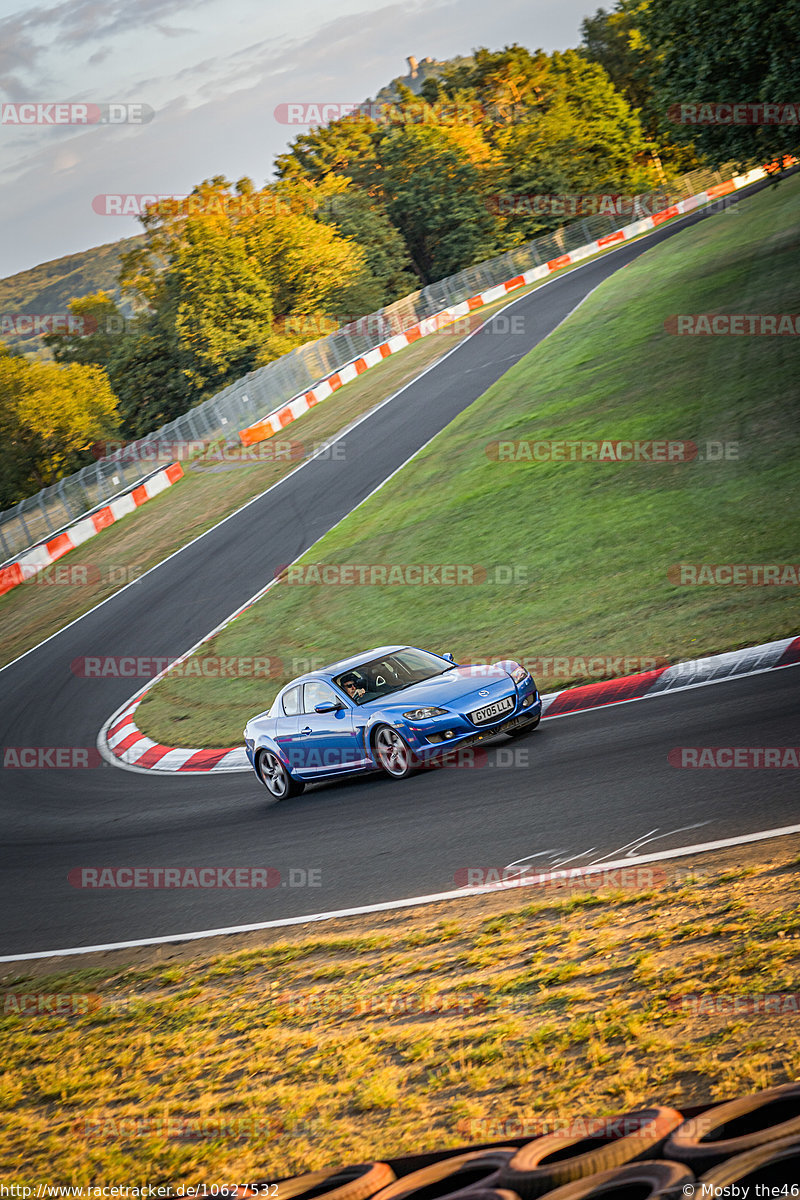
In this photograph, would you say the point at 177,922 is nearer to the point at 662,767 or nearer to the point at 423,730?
the point at 423,730

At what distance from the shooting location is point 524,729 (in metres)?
11.7

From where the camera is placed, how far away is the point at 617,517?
17922 millimetres

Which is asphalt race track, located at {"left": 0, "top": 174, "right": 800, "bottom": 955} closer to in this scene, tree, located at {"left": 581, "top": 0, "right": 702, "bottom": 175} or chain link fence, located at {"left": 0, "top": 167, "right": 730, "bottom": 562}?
chain link fence, located at {"left": 0, "top": 167, "right": 730, "bottom": 562}

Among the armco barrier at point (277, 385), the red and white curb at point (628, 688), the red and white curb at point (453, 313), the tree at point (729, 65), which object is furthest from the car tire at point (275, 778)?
the red and white curb at point (453, 313)

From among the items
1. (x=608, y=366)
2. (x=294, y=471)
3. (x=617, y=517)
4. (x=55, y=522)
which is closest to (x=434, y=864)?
(x=617, y=517)

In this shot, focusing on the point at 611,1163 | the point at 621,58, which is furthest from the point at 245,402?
the point at 621,58

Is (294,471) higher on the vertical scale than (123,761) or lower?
higher

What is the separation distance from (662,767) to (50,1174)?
569 centimetres

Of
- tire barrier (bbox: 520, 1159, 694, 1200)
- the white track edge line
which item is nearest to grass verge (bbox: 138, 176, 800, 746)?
the white track edge line

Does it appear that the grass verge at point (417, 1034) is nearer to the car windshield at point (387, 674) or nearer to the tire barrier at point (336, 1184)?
the tire barrier at point (336, 1184)

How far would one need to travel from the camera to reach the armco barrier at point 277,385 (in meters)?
34.8

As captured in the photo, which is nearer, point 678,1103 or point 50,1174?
point 678,1103

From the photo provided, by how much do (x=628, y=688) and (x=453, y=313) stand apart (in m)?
43.0

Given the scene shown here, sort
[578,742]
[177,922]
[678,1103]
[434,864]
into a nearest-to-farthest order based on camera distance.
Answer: [678,1103], [434,864], [177,922], [578,742]
